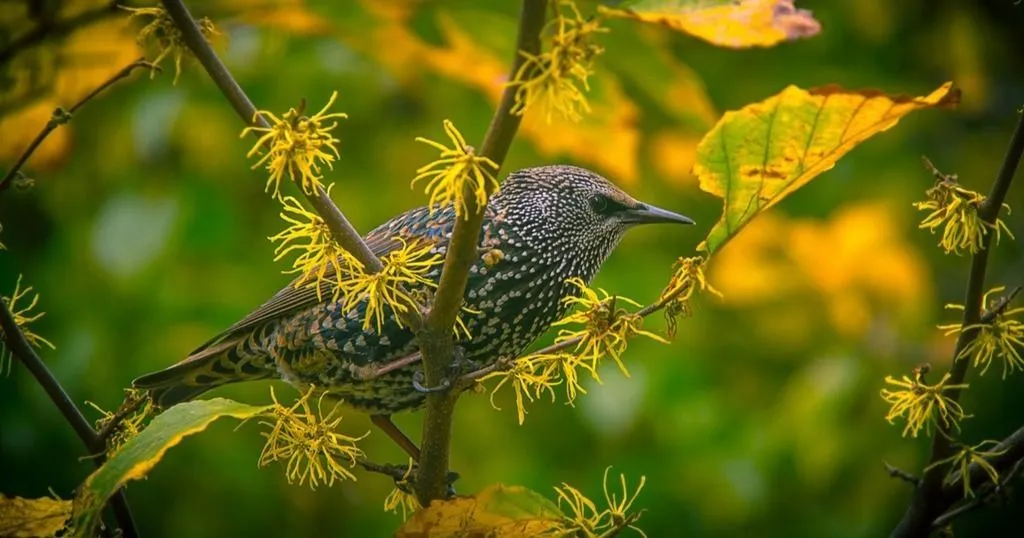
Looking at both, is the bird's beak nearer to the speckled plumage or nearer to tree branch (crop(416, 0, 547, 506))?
the speckled plumage

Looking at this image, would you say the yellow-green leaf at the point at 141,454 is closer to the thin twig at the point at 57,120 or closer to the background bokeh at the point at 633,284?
the thin twig at the point at 57,120

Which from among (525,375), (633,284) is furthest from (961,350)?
(633,284)

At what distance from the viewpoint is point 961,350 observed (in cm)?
194

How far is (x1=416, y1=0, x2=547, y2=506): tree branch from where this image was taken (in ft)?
5.17

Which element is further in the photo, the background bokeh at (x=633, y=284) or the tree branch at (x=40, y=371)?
the background bokeh at (x=633, y=284)

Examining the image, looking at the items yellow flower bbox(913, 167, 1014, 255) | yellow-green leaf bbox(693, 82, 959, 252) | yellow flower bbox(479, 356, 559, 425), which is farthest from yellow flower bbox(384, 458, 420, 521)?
yellow flower bbox(913, 167, 1014, 255)

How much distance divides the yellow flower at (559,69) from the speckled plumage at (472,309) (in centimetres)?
110

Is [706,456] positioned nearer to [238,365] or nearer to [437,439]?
[238,365]

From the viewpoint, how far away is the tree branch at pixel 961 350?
179cm

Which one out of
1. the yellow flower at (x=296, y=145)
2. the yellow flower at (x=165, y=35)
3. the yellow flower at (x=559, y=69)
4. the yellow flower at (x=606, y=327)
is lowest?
the yellow flower at (x=606, y=327)

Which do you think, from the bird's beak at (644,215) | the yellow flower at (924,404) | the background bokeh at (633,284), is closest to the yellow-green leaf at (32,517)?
the yellow flower at (924,404)

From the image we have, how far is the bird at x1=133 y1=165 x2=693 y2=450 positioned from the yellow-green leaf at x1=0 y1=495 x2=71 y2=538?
849 millimetres

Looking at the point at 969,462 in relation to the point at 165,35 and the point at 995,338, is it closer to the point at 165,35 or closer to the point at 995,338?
the point at 995,338

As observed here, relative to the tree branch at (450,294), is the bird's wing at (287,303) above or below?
below
